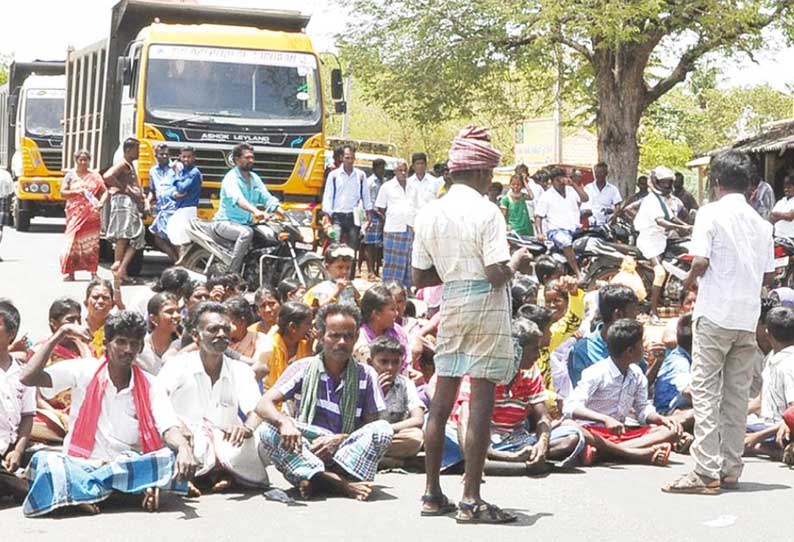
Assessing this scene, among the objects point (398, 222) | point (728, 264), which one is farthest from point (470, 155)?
point (398, 222)

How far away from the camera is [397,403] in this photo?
8.33 metres

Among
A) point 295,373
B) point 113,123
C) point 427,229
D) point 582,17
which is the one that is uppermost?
point 582,17

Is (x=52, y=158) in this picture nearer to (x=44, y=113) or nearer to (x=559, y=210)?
(x=44, y=113)

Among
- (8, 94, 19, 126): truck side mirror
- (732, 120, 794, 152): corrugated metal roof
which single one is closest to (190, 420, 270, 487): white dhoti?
(732, 120, 794, 152): corrugated metal roof

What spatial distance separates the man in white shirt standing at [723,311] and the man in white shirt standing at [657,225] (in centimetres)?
776

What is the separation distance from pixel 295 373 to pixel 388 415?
2.92ft

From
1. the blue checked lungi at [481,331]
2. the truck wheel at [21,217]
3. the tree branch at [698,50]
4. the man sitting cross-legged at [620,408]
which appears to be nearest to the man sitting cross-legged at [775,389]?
the man sitting cross-legged at [620,408]

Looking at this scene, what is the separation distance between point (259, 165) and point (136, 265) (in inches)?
87.6

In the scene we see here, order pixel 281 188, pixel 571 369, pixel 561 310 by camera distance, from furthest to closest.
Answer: pixel 281 188
pixel 561 310
pixel 571 369

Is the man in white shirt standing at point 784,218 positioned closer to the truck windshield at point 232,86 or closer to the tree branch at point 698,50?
the truck windshield at point 232,86

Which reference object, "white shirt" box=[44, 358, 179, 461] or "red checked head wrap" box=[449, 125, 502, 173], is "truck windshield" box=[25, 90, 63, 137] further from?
"red checked head wrap" box=[449, 125, 502, 173]

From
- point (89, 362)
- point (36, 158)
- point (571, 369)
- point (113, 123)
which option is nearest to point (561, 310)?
point (571, 369)

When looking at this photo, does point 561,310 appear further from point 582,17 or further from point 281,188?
point 582,17

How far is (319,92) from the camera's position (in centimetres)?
1803
